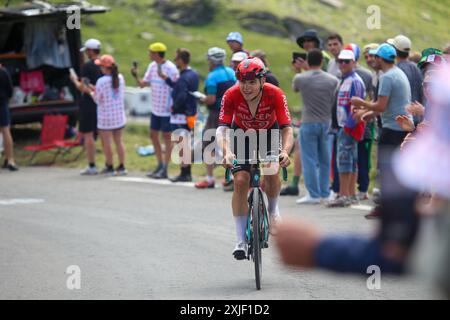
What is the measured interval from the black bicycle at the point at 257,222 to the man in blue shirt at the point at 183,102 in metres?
6.90

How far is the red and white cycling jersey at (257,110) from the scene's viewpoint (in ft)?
30.3

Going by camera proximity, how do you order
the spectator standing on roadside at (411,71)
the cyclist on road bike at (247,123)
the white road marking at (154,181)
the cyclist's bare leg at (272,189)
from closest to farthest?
1. the cyclist on road bike at (247,123)
2. the cyclist's bare leg at (272,189)
3. the spectator standing on roadside at (411,71)
4. the white road marking at (154,181)

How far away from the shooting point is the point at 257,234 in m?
8.71

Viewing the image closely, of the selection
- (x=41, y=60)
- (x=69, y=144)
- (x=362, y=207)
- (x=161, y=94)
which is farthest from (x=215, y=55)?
(x=41, y=60)

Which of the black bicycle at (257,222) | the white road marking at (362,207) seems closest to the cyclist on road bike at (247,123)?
the black bicycle at (257,222)

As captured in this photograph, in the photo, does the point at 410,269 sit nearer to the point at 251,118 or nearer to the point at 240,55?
the point at 251,118

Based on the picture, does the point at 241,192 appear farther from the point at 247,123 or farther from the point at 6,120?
the point at 6,120

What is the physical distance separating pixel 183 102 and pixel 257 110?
22.0ft

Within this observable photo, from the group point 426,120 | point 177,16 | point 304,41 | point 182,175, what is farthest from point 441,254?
point 177,16

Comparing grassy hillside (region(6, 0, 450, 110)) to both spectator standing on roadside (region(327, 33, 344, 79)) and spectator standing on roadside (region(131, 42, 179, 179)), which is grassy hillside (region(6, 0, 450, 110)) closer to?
spectator standing on roadside (region(131, 42, 179, 179))

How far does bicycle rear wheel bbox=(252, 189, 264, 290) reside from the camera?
Answer: 8648mm

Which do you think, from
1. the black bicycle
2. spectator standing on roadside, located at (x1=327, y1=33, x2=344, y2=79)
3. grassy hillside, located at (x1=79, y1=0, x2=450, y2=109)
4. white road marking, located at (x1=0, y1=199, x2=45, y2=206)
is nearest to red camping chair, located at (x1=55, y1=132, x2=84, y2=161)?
white road marking, located at (x1=0, y1=199, x2=45, y2=206)

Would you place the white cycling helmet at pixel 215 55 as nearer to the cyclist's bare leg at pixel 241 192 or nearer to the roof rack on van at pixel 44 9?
the roof rack on van at pixel 44 9

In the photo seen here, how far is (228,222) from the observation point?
41.1 ft
